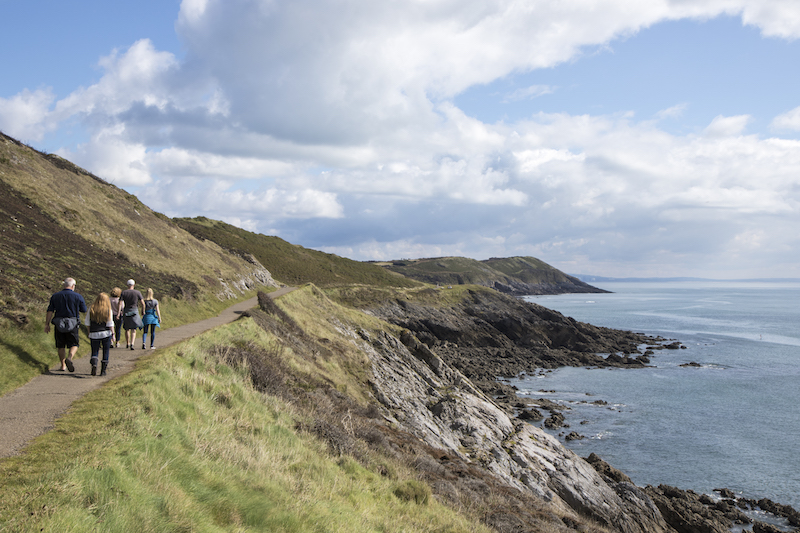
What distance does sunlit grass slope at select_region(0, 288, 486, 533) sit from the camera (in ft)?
16.9

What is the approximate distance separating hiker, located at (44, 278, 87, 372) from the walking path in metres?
0.66

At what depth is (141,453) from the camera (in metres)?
6.37

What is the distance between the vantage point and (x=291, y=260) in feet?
326

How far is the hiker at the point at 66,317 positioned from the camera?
458 inches

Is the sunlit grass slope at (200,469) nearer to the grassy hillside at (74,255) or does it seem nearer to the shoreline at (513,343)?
the grassy hillside at (74,255)

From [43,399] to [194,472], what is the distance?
5022 millimetres

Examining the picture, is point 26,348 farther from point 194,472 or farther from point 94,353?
point 194,472

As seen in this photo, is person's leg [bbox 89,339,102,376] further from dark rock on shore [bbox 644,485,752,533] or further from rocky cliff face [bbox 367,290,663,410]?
rocky cliff face [bbox 367,290,663,410]

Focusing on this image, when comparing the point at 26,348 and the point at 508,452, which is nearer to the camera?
the point at 26,348

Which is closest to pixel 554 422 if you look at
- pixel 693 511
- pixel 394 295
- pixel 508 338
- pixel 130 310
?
pixel 693 511

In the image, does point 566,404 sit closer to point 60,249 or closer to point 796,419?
point 796,419

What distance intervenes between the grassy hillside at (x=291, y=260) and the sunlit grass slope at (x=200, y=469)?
73331 mm

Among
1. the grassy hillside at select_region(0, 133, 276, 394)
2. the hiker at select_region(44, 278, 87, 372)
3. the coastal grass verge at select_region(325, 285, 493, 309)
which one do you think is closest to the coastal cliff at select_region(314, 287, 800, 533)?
the hiker at select_region(44, 278, 87, 372)

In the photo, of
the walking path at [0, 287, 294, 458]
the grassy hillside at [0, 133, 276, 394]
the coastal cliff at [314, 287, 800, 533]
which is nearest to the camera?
the walking path at [0, 287, 294, 458]
